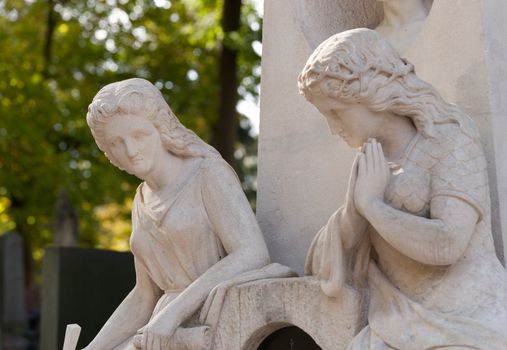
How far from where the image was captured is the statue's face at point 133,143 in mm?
5535

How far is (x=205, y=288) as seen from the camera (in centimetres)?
540

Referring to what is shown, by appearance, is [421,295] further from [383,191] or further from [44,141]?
[44,141]

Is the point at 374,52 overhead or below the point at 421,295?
overhead

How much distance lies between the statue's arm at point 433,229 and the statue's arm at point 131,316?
1898 mm

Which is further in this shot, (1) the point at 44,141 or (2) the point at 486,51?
(1) the point at 44,141

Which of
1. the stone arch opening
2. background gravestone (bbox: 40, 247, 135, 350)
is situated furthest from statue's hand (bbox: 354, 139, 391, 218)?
background gravestone (bbox: 40, 247, 135, 350)

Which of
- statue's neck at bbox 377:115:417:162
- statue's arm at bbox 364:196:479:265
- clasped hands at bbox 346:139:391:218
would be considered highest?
statue's neck at bbox 377:115:417:162

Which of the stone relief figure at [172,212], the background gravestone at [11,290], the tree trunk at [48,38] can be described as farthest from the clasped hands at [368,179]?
the tree trunk at [48,38]

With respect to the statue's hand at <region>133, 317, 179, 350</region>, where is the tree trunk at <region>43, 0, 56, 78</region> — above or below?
above

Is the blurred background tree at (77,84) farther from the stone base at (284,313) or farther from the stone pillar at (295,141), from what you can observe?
the stone base at (284,313)

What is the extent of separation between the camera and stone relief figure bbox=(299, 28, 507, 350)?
4.41 metres

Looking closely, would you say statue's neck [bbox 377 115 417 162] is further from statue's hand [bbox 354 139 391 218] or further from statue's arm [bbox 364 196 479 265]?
statue's arm [bbox 364 196 479 265]

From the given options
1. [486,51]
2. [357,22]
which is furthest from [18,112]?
[486,51]

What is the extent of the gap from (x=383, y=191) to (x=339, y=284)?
49 cm
